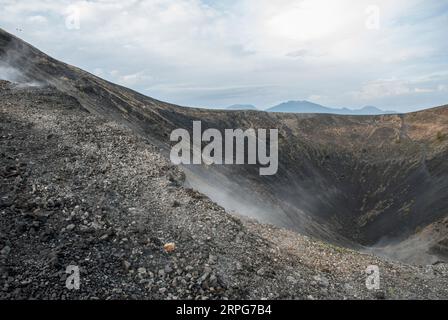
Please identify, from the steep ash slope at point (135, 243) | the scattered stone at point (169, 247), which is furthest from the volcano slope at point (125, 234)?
the scattered stone at point (169, 247)

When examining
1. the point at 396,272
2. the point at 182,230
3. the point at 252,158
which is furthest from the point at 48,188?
the point at 252,158

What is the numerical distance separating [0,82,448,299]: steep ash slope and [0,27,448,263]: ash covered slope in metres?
18.6

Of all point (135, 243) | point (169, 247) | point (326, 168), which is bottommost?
point (169, 247)

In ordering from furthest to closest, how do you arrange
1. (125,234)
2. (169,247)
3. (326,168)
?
(326,168)
(125,234)
(169,247)

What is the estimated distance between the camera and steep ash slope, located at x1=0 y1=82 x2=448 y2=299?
11258 millimetres

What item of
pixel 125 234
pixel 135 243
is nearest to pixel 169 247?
pixel 135 243

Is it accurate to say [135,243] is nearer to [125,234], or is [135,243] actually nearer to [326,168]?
[125,234]

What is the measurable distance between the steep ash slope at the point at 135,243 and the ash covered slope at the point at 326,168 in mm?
18626

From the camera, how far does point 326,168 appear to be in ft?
318

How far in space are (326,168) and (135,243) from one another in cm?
8896

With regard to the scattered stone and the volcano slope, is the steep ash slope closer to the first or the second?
the volcano slope

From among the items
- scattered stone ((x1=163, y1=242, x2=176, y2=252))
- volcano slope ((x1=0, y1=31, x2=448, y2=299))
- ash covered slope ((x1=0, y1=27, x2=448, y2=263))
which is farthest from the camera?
ash covered slope ((x1=0, y1=27, x2=448, y2=263))

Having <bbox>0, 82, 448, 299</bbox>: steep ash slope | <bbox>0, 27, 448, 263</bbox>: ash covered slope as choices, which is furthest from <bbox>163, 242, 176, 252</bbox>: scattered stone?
<bbox>0, 27, 448, 263</bbox>: ash covered slope

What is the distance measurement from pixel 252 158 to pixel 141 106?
29.1 metres
